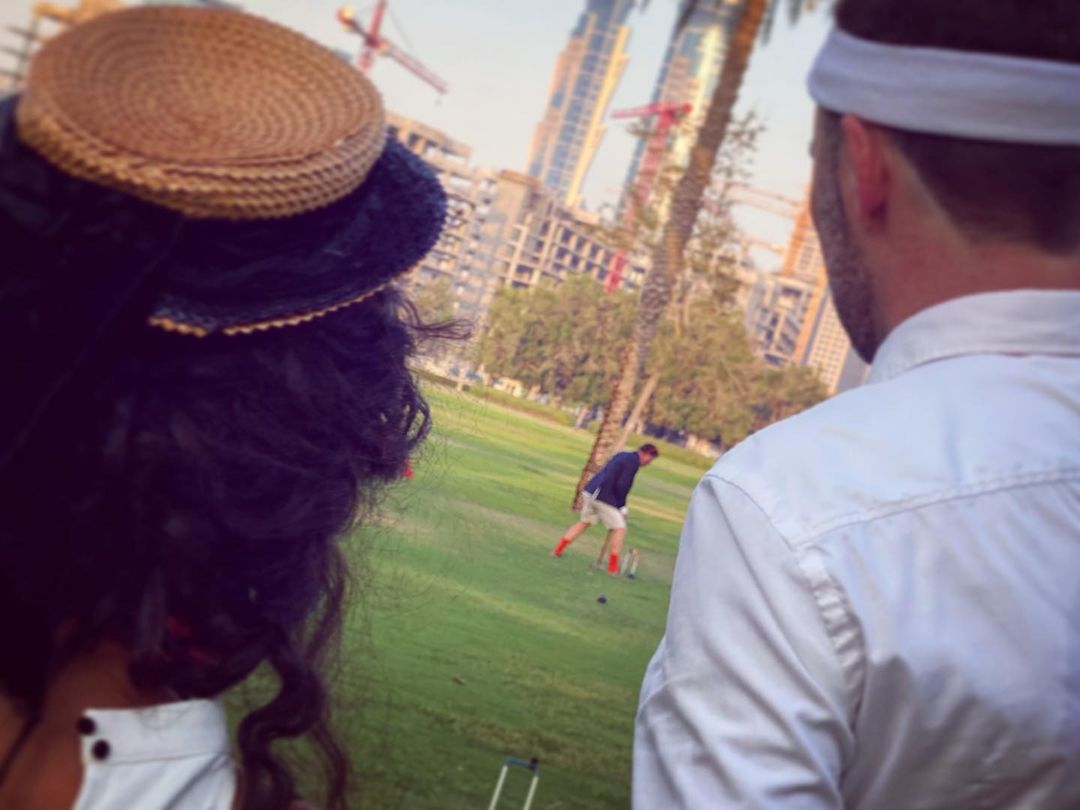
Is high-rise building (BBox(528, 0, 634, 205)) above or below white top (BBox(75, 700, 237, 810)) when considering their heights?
below

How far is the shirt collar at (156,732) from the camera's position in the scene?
1137 mm

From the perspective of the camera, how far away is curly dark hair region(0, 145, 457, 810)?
113cm

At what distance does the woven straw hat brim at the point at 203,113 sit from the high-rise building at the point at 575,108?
144532mm

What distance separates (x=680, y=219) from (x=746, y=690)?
16.3 metres

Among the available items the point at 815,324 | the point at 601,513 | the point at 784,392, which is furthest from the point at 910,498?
the point at 815,324

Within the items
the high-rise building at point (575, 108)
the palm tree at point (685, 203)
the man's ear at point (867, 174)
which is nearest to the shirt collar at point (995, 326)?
the man's ear at point (867, 174)

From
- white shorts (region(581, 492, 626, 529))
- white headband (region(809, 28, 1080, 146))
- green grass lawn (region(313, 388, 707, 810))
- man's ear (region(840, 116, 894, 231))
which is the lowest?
white shorts (region(581, 492, 626, 529))

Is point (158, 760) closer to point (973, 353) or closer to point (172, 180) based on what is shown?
point (172, 180)

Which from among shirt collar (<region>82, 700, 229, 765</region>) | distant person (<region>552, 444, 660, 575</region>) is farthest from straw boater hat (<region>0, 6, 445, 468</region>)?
distant person (<region>552, 444, 660, 575</region>)

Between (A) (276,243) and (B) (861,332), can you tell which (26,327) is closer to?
(A) (276,243)

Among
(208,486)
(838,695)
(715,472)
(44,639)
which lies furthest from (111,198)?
(838,695)

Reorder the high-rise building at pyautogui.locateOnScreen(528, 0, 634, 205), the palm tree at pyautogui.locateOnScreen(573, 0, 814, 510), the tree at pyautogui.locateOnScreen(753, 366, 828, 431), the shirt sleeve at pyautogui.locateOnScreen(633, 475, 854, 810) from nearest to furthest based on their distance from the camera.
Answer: the shirt sleeve at pyautogui.locateOnScreen(633, 475, 854, 810)
the palm tree at pyautogui.locateOnScreen(573, 0, 814, 510)
the tree at pyautogui.locateOnScreen(753, 366, 828, 431)
the high-rise building at pyautogui.locateOnScreen(528, 0, 634, 205)

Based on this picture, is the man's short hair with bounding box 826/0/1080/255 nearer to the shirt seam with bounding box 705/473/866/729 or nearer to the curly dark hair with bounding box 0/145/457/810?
the shirt seam with bounding box 705/473/866/729

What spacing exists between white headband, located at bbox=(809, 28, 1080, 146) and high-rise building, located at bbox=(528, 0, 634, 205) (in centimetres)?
14425
